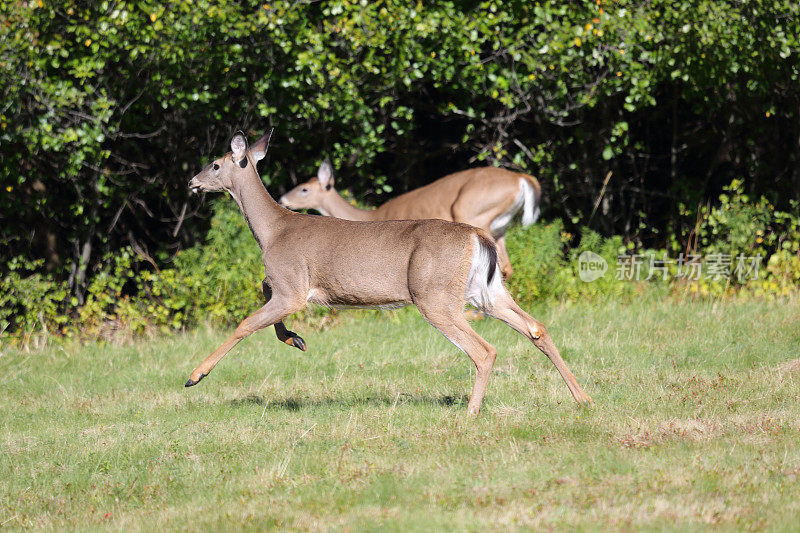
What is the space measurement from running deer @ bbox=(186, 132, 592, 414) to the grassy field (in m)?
0.44

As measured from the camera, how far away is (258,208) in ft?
22.6

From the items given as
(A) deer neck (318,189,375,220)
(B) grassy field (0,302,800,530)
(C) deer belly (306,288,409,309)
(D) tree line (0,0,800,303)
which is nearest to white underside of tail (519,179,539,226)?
(D) tree line (0,0,800,303)

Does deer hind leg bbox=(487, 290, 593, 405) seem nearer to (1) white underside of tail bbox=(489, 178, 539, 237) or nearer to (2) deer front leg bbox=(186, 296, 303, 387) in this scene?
(2) deer front leg bbox=(186, 296, 303, 387)

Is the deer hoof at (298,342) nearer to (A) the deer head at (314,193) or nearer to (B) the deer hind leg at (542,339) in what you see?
(B) the deer hind leg at (542,339)

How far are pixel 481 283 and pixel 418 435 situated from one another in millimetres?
1118

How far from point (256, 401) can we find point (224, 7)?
182 inches

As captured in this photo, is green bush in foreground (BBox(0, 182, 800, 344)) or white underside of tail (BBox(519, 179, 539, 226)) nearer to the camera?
white underside of tail (BBox(519, 179, 539, 226))

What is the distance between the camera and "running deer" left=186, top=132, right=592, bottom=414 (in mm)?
5898

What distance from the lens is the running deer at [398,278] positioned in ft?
19.4

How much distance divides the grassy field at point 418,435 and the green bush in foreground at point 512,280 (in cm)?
188

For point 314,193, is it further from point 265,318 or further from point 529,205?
point 265,318

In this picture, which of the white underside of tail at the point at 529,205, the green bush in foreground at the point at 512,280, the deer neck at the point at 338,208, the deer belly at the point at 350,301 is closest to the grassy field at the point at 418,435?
the deer belly at the point at 350,301

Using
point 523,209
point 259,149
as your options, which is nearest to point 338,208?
point 523,209

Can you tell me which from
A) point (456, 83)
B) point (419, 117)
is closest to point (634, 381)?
point (456, 83)
